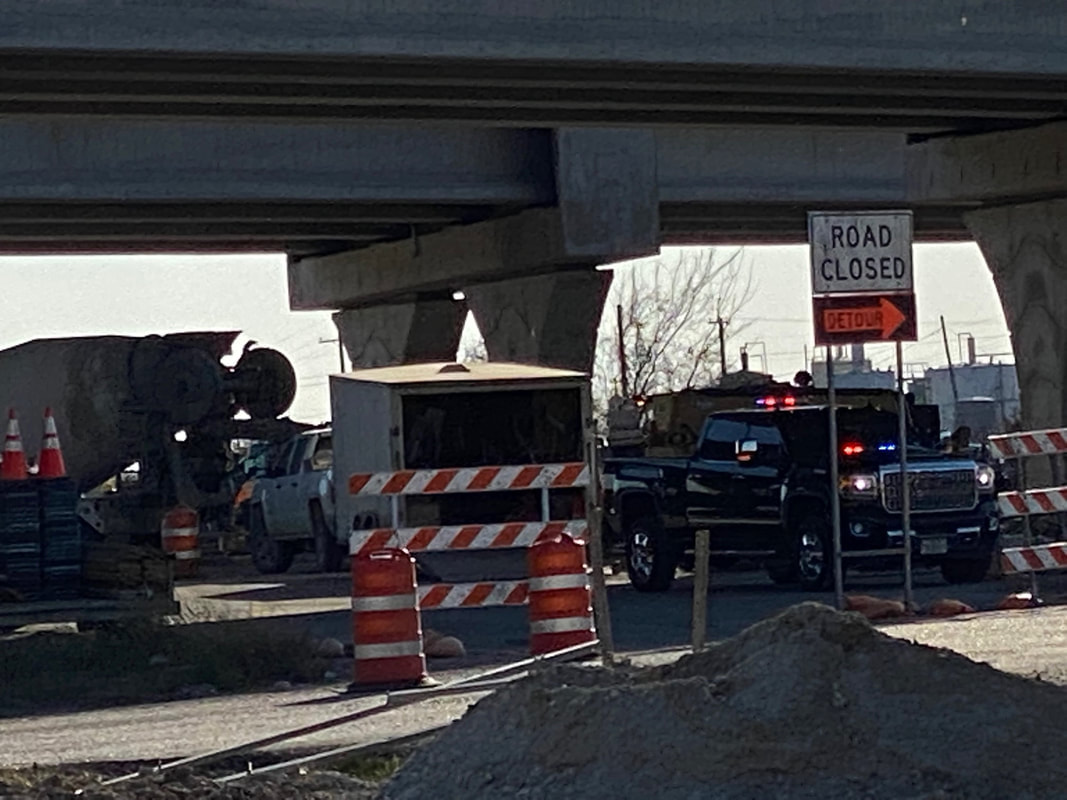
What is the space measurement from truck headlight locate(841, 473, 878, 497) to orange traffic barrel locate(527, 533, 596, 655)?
7544 mm

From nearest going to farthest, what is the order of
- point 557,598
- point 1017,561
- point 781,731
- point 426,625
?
1. point 781,731
2. point 557,598
3. point 1017,561
4. point 426,625

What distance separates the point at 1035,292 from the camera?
32.8 m

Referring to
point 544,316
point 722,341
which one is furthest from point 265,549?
point 722,341

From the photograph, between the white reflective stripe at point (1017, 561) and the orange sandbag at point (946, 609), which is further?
the white reflective stripe at point (1017, 561)

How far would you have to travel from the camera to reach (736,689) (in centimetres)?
1007

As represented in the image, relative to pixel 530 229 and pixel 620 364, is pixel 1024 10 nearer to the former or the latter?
pixel 530 229

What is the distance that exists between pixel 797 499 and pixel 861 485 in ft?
2.98

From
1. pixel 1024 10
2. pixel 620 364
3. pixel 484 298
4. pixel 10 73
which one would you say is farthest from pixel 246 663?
pixel 620 364

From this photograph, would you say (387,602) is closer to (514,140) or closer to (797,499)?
(797,499)

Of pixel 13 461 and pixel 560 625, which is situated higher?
pixel 13 461

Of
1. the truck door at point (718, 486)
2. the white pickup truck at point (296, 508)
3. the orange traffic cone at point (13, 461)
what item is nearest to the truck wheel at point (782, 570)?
the truck door at point (718, 486)

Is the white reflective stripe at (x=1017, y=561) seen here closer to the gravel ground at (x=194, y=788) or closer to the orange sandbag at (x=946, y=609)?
the orange sandbag at (x=946, y=609)

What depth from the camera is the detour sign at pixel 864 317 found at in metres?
19.7

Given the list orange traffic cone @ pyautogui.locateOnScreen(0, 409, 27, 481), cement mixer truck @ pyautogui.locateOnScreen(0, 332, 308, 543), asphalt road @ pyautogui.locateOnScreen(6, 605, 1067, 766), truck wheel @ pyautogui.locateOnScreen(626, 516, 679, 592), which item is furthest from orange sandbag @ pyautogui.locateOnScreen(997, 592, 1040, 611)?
cement mixer truck @ pyautogui.locateOnScreen(0, 332, 308, 543)
